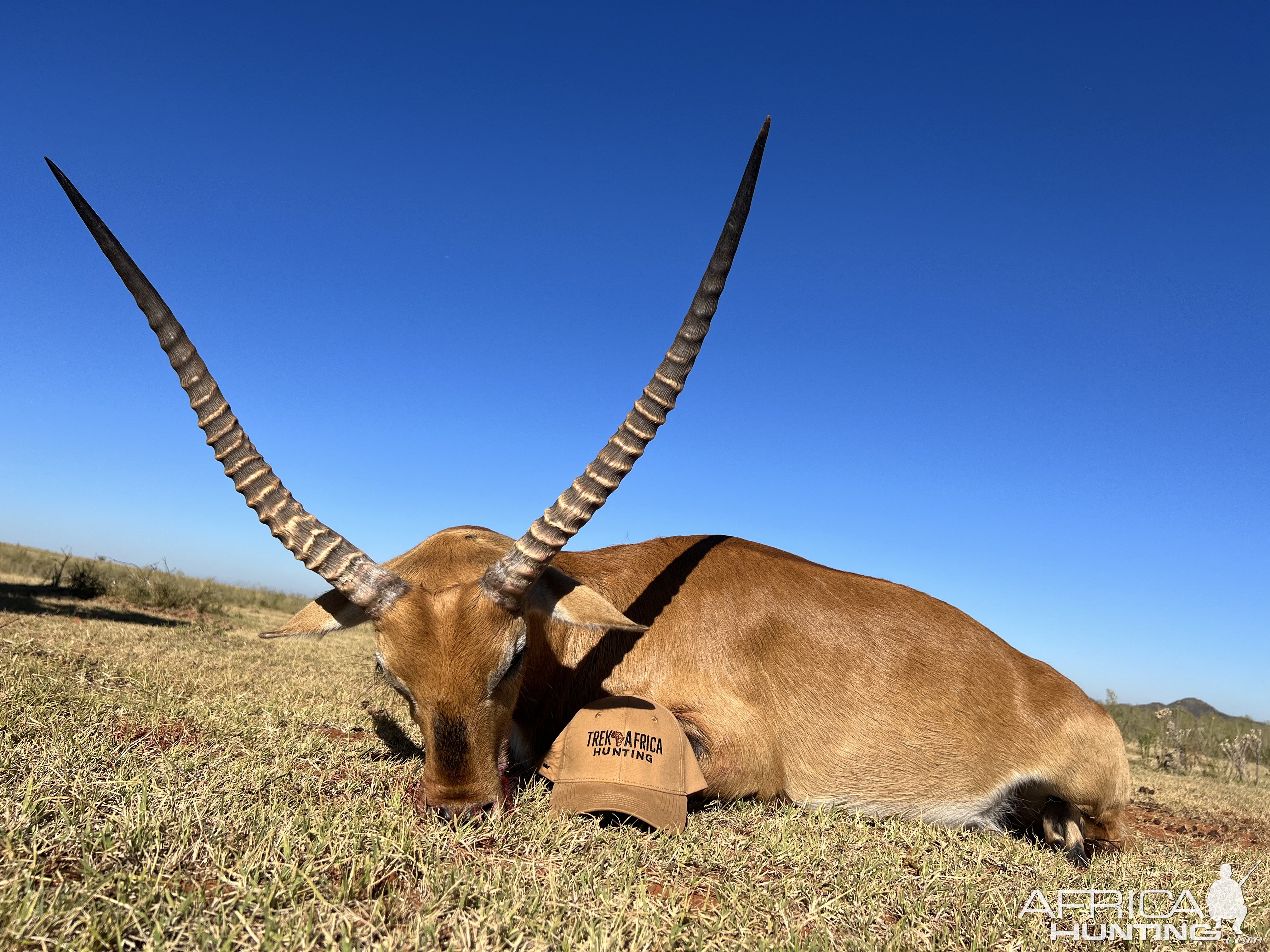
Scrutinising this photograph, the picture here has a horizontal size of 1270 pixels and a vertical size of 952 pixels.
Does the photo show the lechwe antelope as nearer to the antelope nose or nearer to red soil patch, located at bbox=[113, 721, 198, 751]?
the antelope nose

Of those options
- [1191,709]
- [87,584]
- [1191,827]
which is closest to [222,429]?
[1191,827]

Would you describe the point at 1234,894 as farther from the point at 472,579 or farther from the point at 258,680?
the point at 258,680

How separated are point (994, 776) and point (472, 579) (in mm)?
3459

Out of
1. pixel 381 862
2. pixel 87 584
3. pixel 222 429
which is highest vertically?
pixel 222 429

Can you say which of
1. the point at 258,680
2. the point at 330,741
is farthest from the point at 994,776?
the point at 258,680

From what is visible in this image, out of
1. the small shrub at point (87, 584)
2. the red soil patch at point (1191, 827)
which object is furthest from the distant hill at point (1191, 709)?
the small shrub at point (87, 584)

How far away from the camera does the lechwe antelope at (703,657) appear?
11.6 ft

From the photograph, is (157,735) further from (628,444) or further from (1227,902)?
(1227,902)

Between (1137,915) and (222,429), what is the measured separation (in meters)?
4.82

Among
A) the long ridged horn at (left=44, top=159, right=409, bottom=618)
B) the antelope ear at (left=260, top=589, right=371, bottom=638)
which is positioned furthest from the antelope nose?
the antelope ear at (left=260, top=589, right=371, bottom=638)

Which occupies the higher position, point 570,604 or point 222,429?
point 222,429

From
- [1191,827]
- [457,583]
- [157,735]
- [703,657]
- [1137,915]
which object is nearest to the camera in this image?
[1137,915]

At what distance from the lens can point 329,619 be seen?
13.6ft

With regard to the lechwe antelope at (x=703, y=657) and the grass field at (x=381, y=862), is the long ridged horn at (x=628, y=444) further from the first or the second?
the grass field at (x=381, y=862)
